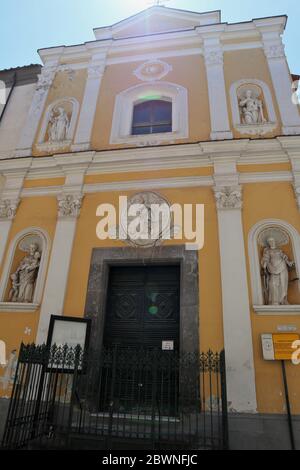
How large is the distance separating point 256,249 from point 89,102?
21.5 feet

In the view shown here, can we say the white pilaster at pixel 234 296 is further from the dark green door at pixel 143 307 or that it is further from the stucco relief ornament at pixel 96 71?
the stucco relief ornament at pixel 96 71

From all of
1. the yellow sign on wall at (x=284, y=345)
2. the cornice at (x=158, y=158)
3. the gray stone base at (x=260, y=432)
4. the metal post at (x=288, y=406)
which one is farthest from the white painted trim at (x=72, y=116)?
the gray stone base at (x=260, y=432)

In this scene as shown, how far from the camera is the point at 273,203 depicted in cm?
704

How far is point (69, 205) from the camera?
7.83 m

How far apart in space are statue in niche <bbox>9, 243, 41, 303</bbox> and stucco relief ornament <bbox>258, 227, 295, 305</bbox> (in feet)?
16.2

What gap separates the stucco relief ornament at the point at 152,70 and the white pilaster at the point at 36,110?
2915mm

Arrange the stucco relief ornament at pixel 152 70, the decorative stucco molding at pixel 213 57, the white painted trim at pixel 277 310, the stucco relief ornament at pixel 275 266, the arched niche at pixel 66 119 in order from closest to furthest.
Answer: the white painted trim at pixel 277 310
the stucco relief ornament at pixel 275 266
the arched niche at pixel 66 119
the decorative stucco molding at pixel 213 57
the stucco relief ornament at pixel 152 70

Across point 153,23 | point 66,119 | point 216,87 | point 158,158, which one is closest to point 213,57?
point 216,87

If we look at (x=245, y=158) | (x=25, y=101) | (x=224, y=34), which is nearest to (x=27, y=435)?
Answer: (x=245, y=158)

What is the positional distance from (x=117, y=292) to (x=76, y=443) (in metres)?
2.95

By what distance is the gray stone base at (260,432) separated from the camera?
16.7 ft

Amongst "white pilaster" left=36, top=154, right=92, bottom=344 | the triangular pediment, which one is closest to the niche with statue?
"white pilaster" left=36, top=154, right=92, bottom=344

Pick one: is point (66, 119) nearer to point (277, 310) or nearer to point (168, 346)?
point (168, 346)
